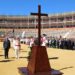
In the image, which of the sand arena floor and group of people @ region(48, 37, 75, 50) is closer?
the sand arena floor

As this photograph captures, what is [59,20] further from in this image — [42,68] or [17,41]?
[42,68]

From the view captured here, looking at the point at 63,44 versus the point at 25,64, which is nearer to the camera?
the point at 25,64

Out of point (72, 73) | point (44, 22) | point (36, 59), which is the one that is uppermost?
point (44, 22)

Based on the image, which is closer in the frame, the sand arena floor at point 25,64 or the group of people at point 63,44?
the sand arena floor at point 25,64

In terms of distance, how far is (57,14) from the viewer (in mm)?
119000

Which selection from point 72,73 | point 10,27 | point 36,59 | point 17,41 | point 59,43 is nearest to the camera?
point 36,59

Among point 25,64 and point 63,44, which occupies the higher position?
point 63,44

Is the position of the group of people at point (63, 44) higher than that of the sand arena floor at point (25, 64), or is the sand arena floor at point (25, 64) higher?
the group of people at point (63, 44)

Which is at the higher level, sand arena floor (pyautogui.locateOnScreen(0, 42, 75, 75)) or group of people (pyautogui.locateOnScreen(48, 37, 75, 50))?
group of people (pyautogui.locateOnScreen(48, 37, 75, 50))

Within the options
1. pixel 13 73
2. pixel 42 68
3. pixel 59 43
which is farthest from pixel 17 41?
pixel 59 43

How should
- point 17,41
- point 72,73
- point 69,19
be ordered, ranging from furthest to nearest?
point 69,19, point 17,41, point 72,73

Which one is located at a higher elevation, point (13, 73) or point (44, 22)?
point (44, 22)

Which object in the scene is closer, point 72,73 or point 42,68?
point 42,68

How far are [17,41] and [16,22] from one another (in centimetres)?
10604
